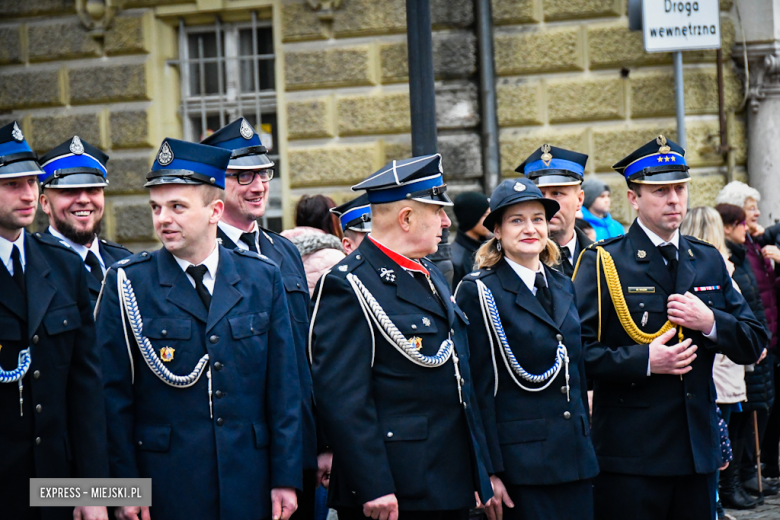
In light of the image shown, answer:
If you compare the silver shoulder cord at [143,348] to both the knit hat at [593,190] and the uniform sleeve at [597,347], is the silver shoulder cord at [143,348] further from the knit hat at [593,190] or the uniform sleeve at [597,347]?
the knit hat at [593,190]

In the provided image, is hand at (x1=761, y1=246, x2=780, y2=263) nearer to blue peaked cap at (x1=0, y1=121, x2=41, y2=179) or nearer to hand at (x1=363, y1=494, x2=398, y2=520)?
hand at (x1=363, y1=494, x2=398, y2=520)

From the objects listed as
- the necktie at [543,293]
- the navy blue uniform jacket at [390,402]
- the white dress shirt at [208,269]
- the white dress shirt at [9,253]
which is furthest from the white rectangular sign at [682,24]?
the white dress shirt at [9,253]

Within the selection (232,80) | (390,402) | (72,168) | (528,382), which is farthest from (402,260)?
(232,80)

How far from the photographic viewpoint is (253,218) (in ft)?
15.8

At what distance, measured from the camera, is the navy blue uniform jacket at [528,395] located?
4117 millimetres

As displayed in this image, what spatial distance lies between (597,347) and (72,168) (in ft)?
9.70

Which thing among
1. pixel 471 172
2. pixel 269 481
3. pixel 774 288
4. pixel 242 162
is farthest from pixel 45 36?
pixel 269 481

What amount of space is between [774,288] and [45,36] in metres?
7.55

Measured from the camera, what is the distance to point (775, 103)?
920 cm

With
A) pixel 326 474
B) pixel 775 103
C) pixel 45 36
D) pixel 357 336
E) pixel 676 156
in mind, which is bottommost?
pixel 326 474

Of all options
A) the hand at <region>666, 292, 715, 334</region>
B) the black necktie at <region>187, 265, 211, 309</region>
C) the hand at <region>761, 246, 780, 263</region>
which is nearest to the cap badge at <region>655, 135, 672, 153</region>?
the hand at <region>666, 292, 715, 334</region>

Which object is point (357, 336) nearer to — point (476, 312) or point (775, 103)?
point (476, 312)

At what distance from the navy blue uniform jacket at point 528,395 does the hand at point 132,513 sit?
1355 millimetres

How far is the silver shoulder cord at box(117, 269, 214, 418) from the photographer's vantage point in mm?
3598
